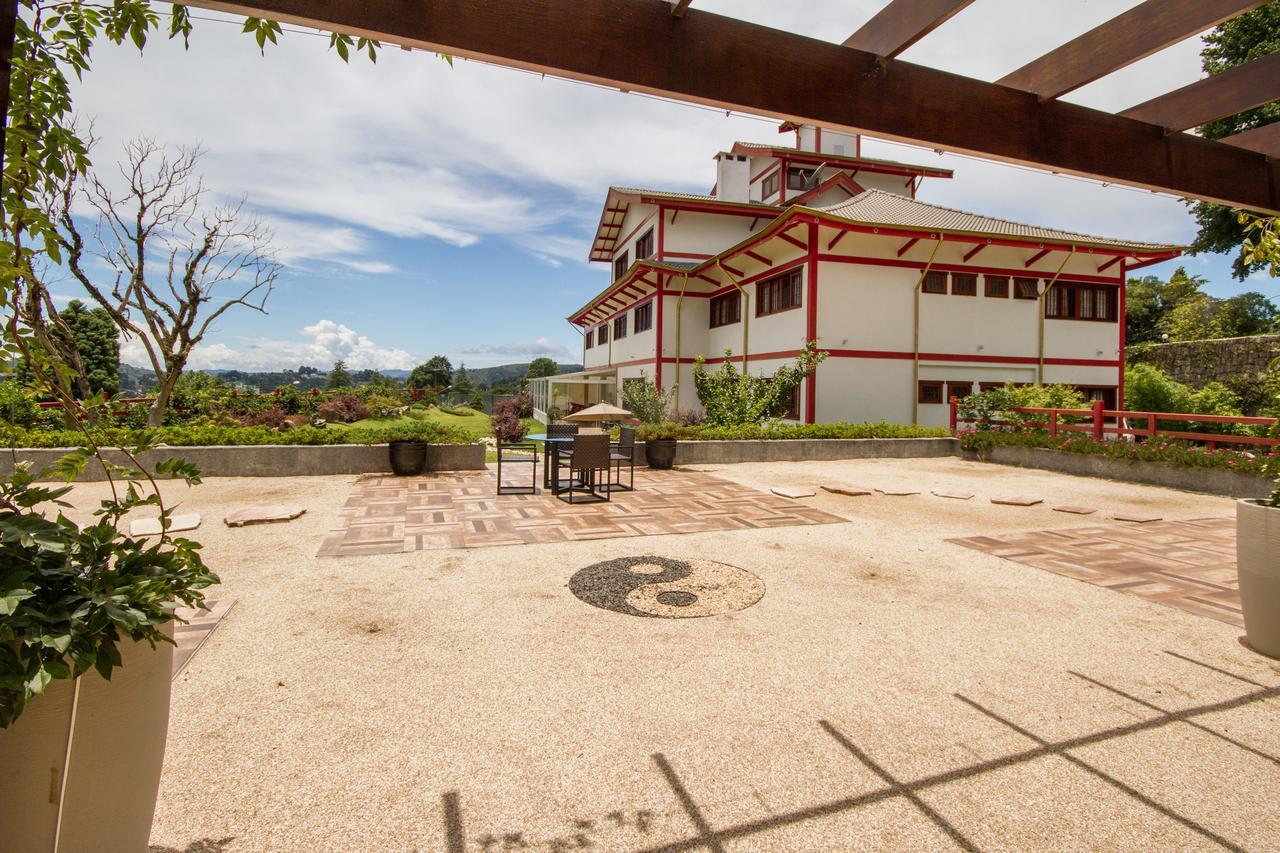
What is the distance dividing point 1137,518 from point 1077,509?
720 mm

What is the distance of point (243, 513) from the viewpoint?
7625 mm

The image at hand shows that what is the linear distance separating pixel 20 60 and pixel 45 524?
1.31m

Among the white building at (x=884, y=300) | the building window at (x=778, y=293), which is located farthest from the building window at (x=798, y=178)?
the building window at (x=778, y=293)

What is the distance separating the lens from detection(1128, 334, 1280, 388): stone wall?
22.1m

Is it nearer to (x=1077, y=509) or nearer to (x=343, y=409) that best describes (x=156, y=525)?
(x=1077, y=509)

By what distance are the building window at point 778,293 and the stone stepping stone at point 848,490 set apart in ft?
29.5

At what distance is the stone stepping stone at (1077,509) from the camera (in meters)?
8.55

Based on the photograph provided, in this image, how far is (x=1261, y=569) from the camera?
3.77 metres

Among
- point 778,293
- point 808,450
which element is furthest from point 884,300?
point 808,450

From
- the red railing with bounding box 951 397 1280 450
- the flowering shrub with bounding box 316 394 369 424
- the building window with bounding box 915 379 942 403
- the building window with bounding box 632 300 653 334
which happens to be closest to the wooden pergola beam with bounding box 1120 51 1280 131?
the red railing with bounding box 951 397 1280 450

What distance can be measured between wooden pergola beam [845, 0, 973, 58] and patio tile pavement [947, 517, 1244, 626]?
15.4ft

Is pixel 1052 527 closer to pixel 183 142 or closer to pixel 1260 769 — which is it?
pixel 1260 769

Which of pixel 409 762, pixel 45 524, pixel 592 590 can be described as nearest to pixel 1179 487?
pixel 592 590

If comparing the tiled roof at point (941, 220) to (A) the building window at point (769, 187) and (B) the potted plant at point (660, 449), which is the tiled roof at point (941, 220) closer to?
(A) the building window at point (769, 187)
